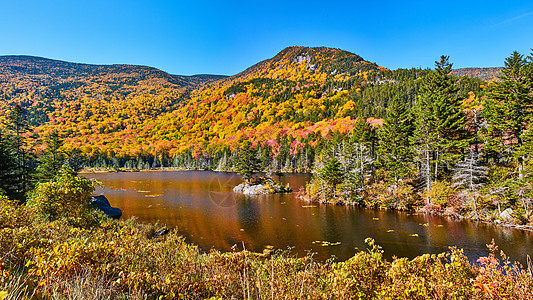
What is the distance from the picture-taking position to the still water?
18031 mm

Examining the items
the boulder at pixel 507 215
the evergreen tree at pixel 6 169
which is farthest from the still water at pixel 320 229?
the evergreen tree at pixel 6 169

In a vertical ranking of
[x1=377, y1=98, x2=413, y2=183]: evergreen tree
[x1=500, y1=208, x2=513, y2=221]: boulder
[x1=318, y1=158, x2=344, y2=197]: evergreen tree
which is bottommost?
[x1=500, y1=208, x2=513, y2=221]: boulder

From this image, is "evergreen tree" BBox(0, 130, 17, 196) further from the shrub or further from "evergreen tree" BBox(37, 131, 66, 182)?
the shrub

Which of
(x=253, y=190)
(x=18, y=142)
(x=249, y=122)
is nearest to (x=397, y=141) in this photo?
(x=253, y=190)

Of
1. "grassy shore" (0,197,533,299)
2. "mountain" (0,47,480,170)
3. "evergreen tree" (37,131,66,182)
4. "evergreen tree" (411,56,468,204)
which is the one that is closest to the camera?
"grassy shore" (0,197,533,299)

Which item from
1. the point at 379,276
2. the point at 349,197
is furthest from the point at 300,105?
the point at 379,276

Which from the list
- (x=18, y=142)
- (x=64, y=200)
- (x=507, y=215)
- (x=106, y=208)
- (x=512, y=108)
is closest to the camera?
(x=64, y=200)

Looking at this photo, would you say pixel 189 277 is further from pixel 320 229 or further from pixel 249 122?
pixel 249 122

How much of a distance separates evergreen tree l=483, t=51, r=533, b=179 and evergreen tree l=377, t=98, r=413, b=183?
8746 mm

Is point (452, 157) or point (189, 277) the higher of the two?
point (452, 157)

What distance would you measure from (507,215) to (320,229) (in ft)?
58.7

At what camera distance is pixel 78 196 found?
11.9 meters

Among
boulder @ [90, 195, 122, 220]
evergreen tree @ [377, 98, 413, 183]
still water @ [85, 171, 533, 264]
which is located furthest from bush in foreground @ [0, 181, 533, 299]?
evergreen tree @ [377, 98, 413, 183]

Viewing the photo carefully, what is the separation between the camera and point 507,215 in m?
22.5
